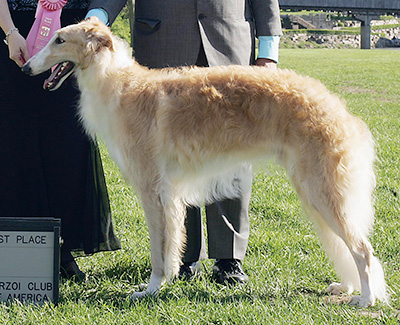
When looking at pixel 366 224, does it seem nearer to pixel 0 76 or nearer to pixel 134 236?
pixel 134 236

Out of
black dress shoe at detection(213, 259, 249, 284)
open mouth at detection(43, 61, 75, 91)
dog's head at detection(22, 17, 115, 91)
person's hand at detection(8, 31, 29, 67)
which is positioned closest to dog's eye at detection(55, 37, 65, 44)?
dog's head at detection(22, 17, 115, 91)

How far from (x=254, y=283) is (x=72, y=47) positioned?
72.3 inches

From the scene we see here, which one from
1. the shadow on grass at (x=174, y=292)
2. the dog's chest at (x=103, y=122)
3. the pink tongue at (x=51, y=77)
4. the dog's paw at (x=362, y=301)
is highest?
the pink tongue at (x=51, y=77)

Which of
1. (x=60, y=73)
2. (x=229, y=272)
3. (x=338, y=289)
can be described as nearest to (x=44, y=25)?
(x=60, y=73)

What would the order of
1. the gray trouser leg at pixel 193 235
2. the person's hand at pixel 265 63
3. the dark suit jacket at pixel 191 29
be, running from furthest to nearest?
the gray trouser leg at pixel 193 235, the person's hand at pixel 265 63, the dark suit jacket at pixel 191 29

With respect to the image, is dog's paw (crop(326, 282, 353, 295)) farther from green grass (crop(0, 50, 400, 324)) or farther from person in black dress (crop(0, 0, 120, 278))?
person in black dress (crop(0, 0, 120, 278))

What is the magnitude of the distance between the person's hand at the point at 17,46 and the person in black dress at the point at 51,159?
13 cm

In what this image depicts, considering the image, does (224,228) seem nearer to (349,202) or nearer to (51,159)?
(349,202)

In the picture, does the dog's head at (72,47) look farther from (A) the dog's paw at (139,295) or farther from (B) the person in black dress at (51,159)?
(A) the dog's paw at (139,295)

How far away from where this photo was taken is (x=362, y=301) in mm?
3412

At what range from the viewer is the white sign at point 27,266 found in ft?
11.0

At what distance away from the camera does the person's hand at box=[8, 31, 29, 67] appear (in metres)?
3.54

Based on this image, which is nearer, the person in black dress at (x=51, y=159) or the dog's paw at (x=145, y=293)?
the dog's paw at (x=145, y=293)

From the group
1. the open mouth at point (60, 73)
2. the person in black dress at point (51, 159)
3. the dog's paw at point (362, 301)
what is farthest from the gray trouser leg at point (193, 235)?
the open mouth at point (60, 73)
